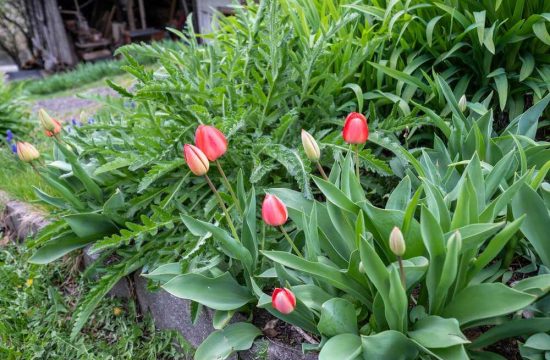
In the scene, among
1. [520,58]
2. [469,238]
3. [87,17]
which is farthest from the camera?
[87,17]

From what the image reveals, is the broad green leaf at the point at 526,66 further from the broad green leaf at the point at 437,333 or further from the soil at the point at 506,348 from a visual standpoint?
the broad green leaf at the point at 437,333

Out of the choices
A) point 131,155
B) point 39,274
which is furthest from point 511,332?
point 39,274

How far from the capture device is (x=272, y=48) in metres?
2.15

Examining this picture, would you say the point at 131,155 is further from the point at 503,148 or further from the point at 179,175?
the point at 503,148

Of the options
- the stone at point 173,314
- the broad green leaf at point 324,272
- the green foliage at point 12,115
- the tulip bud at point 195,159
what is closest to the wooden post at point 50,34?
the green foliage at point 12,115

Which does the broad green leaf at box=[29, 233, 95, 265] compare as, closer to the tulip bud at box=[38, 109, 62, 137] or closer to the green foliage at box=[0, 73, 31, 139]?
the tulip bud at box=[38, 109, 62, 137]

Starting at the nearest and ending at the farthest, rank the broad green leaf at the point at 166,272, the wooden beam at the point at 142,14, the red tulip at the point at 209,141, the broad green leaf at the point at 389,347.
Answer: the broad green leaf at the point at 389,347 < the red tulip at the point at 209,141 < the broad green leaf at the point at 166,272 < the wooden beam at the point at 142,14

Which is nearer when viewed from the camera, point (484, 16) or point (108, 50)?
point (484, 16)

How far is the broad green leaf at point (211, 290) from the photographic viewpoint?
5.25ft

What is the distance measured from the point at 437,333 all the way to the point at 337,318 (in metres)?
0.27

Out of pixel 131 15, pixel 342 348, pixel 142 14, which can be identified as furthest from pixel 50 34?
pixel 342 348

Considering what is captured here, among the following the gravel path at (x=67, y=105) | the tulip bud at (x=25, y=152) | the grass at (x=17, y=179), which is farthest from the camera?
the gravel path at (x=67, y=105)

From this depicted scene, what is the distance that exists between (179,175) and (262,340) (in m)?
0.88

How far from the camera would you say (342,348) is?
4.39ft
